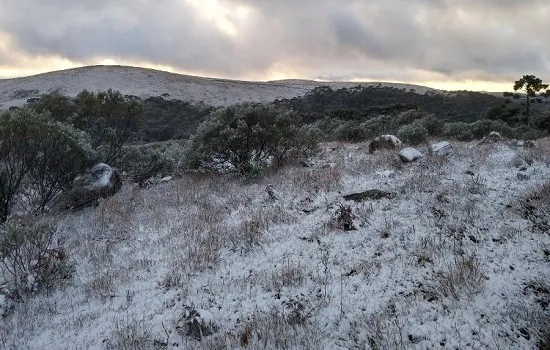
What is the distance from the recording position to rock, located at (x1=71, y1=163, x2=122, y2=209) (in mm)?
10062

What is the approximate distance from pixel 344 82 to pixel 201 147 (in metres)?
67.4

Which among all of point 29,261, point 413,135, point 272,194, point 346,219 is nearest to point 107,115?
point 272,194

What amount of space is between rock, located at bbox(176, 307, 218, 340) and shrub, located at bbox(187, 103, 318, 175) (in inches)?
286

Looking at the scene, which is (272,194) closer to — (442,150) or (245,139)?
(245,139)

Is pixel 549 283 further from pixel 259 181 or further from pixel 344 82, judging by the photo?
pixel 344 82

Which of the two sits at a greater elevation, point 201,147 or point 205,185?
point 201,147

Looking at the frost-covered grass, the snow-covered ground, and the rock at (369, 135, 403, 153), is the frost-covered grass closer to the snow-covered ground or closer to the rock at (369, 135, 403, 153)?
the rock at (369, 135, 403, 153)

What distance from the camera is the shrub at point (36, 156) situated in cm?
927

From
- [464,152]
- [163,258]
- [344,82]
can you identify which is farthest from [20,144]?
[344,82]

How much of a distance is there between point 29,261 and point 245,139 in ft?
23.9

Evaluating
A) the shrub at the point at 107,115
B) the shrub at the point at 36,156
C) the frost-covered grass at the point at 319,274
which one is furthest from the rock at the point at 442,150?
the shrub at the point at 107,115

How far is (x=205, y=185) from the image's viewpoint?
1094 cm

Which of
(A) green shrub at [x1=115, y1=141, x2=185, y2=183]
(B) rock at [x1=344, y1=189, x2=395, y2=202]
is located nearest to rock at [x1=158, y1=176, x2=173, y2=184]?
(A) green shrub at [x1=115, y1=141, x2=185, y2=183]

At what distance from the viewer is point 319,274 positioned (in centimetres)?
513
